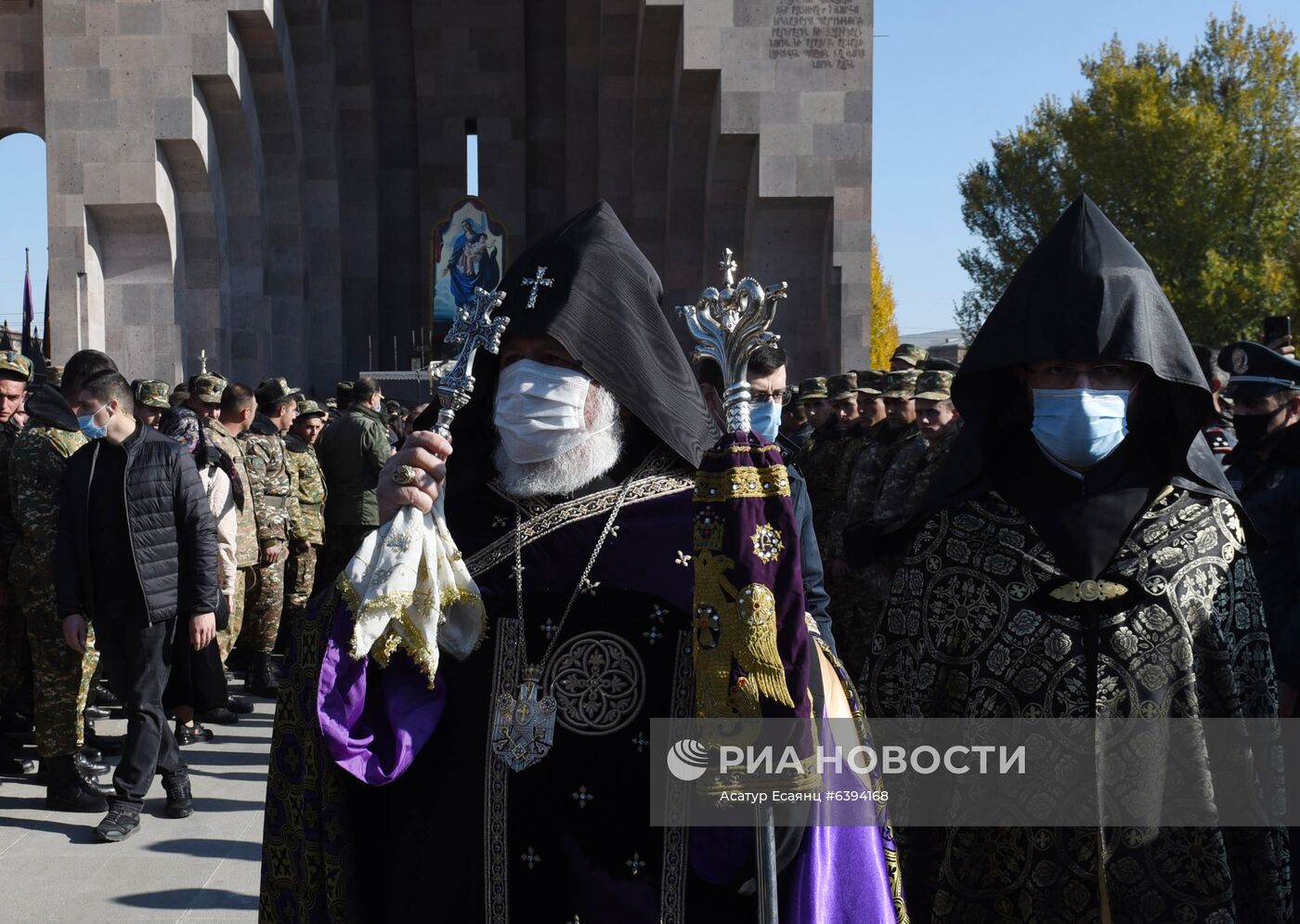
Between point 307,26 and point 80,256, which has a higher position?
point 307,26

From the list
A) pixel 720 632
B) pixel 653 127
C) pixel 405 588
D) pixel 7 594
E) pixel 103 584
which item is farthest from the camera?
pixel 653 127

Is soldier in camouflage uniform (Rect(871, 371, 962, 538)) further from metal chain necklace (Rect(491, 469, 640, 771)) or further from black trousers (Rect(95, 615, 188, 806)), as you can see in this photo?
metal chain necklace (Rect(491, 469, 640, 771))

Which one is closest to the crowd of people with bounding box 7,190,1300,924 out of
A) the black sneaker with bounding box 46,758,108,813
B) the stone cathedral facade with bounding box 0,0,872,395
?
the black sneaker with bounding box 46,758,108,813

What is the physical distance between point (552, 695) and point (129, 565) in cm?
457

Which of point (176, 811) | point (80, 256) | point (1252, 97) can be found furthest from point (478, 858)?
point (1252, 97)

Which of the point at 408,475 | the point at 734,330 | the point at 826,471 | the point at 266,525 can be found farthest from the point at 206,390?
the point at 734,330

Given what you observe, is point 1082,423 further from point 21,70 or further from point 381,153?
point 381,153

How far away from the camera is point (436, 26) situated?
1200 inches

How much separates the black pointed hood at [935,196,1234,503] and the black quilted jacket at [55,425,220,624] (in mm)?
4353

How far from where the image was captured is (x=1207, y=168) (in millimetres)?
34938

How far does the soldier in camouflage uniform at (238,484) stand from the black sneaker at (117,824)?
222 centimetres

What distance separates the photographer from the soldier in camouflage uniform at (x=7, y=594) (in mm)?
7590

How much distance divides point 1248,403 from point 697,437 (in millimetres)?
3774

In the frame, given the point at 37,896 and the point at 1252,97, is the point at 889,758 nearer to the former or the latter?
the point at 37,896
